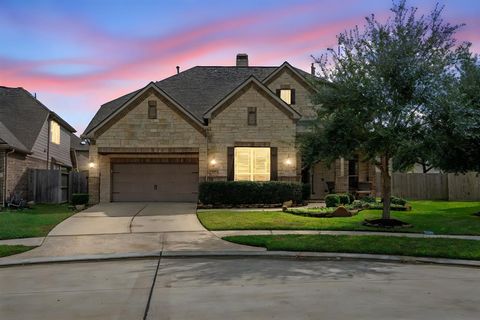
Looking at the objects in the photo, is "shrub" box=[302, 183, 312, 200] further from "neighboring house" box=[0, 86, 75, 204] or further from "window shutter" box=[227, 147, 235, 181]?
"neighboring house" box=[0, 86, 75, 204]

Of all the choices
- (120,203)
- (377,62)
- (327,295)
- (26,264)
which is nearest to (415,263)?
(327,295)

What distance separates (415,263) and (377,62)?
6.98 m

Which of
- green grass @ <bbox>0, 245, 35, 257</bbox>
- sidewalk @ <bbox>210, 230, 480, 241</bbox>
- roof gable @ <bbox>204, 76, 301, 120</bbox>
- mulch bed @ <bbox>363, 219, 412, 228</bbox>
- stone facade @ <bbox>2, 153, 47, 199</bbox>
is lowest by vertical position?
green grass @ <bbox>0, 245, 35, 257</bbox>

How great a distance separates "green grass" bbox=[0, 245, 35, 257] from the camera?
37.1 feet

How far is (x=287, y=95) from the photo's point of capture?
95.6 ft

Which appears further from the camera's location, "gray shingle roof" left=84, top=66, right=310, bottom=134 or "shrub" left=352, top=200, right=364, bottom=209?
"gray shingle roof" left=84, top=66, right=310, bottom=134

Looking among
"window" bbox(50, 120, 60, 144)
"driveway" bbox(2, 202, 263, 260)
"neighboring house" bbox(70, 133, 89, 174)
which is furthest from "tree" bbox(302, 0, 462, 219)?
"neighboring house" bbox(70, 133, 89, 174)

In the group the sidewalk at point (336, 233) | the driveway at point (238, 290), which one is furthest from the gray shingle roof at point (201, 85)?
the driveway at point (238, 290)

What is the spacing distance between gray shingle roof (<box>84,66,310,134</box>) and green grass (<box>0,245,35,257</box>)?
15.2 m

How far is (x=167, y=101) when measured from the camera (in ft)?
78.6

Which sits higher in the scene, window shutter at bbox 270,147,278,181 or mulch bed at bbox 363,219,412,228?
window shutter at bbox 270,147,278,181

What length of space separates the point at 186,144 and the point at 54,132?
12.3m

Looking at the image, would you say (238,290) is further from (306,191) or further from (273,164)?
(306,191)

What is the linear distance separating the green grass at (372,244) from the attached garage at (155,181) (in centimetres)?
1245
